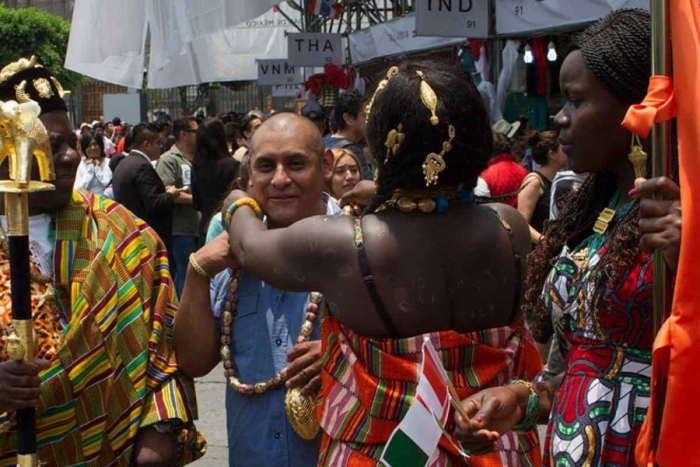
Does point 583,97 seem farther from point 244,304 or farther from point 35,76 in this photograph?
point 35,76

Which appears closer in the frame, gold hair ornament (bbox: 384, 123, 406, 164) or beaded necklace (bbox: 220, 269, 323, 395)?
gold hair ornament (bbox: 384, 123, 406, 164)

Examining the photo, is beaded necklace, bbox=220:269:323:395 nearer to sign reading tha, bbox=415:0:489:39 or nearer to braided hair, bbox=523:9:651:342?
braided hair, bbox=523:9:651:342

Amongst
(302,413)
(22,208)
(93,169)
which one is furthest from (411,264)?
(93,169)

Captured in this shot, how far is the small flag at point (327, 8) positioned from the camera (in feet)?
52.3

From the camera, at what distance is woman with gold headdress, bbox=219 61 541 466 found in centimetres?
244

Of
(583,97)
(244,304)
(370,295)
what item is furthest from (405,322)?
(244,304)

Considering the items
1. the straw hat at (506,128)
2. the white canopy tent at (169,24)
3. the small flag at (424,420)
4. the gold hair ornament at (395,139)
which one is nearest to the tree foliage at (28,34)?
the white canopy tent at (169,24)

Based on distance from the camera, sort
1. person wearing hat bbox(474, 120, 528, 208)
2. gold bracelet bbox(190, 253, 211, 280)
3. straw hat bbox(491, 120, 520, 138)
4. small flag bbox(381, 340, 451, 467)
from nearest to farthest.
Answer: small flag bbox(381, 340, 451, 467) → gold bracelet bbox(190, 253, 211, 280) → person wearing hat bbox(474, 120, 528, 208) → straw hat bbox(491, 120, 520, 138)

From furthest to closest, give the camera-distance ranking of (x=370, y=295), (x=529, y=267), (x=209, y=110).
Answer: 1. (x=209, y=110)
2. (x=529, y=267)
3. (x=370, y=295)

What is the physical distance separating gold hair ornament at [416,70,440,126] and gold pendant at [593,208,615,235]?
1.52ft

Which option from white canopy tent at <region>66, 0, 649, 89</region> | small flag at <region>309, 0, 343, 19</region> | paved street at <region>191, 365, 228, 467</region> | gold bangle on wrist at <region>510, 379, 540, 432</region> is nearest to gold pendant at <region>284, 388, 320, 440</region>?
gold bangle on wrist at <region>510, 379, 540, 432</region>

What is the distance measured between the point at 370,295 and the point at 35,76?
1.39 meters

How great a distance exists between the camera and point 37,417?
313 centimetres

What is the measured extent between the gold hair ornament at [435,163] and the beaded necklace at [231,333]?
0.79 metres
